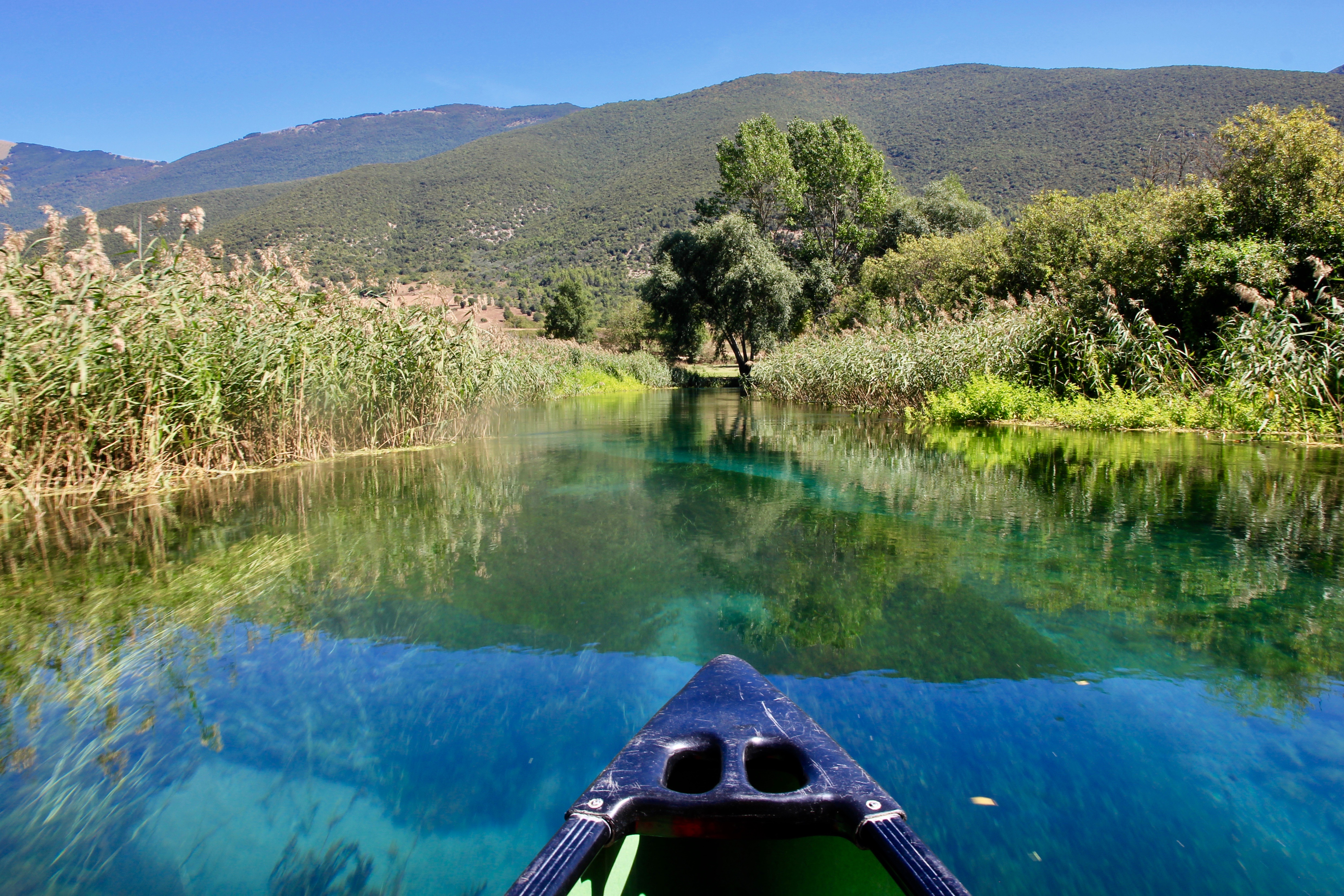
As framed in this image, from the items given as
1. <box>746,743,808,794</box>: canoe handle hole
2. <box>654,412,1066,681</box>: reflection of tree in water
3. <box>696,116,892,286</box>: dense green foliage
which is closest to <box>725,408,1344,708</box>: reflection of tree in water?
<box>654,412,1066,681</box>: reflection of tree in water

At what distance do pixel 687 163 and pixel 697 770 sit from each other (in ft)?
249

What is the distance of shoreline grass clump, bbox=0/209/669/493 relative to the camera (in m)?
5.51

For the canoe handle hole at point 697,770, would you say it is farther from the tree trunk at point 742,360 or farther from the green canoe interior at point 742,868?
the tree trunk at point 742,360

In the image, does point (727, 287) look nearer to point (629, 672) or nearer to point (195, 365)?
point (195, 365)

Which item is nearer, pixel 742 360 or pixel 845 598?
pixel 845 598

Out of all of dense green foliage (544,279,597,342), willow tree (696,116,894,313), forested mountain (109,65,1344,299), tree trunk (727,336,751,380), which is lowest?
tree trunk (727,336,751,380)

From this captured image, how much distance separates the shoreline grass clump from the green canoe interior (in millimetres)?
5976

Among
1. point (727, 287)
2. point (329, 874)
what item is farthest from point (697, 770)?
point (727, 287)

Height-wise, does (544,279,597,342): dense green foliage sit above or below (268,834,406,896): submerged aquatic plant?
above

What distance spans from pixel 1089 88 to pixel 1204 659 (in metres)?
72.8

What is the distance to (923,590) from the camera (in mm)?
3664

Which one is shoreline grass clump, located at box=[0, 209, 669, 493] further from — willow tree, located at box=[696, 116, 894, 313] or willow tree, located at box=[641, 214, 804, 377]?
willow tree, located at box=[696, 116, 894, 313]

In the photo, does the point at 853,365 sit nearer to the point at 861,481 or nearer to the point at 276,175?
the point at 861,481

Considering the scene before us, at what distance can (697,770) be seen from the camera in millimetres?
1727
